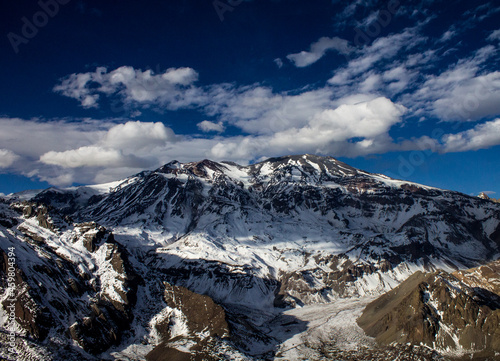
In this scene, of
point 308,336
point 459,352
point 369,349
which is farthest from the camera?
point 308,336

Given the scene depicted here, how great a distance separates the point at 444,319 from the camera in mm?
131875

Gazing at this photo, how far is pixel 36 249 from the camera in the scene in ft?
463

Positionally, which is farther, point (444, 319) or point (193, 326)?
point (193, 326)

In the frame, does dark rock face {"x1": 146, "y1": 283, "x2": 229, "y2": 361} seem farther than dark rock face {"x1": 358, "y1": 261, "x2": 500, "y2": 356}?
No

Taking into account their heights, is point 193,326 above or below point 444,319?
below

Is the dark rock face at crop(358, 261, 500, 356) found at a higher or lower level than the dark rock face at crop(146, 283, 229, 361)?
higher

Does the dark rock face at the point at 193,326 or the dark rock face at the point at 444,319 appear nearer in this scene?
the dark rock face at the point at 193,326

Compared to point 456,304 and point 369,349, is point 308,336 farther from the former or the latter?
point 456,304

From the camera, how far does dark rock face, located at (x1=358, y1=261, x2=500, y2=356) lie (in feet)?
401

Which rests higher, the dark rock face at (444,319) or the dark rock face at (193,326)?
the dark rock face at (444,319)

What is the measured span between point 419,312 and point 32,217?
18626 centimetres

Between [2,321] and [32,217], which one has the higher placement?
[32,217]

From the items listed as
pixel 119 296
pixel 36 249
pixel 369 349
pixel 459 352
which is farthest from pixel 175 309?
pixel 459 352

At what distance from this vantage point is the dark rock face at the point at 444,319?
122163 mm
